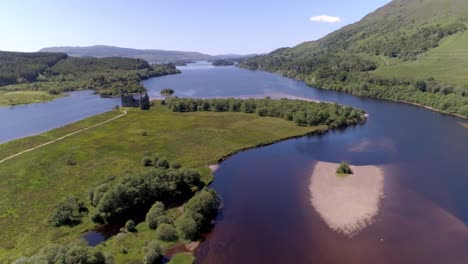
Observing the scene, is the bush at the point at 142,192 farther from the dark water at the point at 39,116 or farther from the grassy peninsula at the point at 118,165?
the dark water at the point at 39,116

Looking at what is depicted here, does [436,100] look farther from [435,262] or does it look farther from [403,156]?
[435,262]

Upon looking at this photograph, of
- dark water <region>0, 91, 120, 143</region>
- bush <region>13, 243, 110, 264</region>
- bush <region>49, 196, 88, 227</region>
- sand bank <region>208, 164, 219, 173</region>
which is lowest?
dark water <region>0, 91, 120, 143</region>

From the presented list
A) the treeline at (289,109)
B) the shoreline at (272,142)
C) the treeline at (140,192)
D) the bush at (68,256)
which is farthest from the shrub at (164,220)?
the treeline at (289,109)

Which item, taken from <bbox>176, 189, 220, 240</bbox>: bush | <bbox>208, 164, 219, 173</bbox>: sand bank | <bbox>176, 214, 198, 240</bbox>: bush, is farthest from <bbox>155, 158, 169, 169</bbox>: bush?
<bbox>176, 214, 198, 240</bbox>: bush

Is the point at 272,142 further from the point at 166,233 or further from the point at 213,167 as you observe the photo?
the point at 166,233

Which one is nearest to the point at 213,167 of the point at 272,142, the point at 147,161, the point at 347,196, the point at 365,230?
the point at 147,161

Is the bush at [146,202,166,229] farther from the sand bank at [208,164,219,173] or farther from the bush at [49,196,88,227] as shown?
the sand bank at [208,164,219,173]
